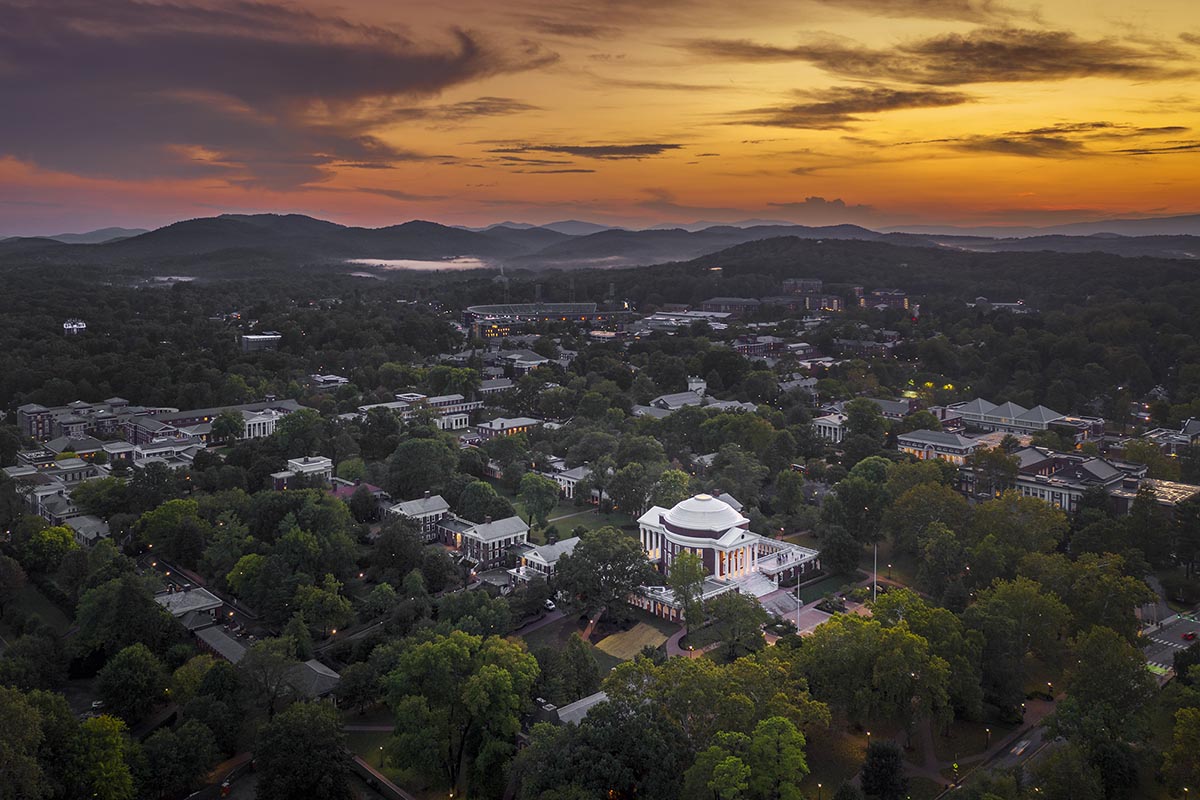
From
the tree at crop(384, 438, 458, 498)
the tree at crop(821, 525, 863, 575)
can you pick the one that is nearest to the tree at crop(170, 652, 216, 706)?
the tree at crop(384, 438, 458, 498)

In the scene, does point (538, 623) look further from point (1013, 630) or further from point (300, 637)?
point (1013, 630)

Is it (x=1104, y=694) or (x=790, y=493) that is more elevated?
(x=1104, y=694)

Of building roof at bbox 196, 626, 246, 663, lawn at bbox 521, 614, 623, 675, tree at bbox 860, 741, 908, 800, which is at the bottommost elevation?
lawn at bbox 521, 614, 623, 675

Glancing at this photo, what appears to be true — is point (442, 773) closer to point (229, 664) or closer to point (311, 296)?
point (229, 664)

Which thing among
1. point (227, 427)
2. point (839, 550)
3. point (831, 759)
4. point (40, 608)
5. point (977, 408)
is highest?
point (227, 427)

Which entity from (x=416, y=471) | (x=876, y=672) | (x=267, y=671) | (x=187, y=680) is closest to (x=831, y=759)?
(x=876, y=672)

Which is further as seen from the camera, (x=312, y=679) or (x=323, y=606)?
(x=323, y=606)

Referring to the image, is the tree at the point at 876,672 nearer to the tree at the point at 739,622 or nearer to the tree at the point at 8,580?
the tree at the point at 739,622

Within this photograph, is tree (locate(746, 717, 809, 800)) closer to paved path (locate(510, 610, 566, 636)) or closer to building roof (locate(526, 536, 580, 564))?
paved path (locate(510, 610, 566, 636))

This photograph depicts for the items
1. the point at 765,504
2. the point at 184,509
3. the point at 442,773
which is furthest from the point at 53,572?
the point at 765,504
